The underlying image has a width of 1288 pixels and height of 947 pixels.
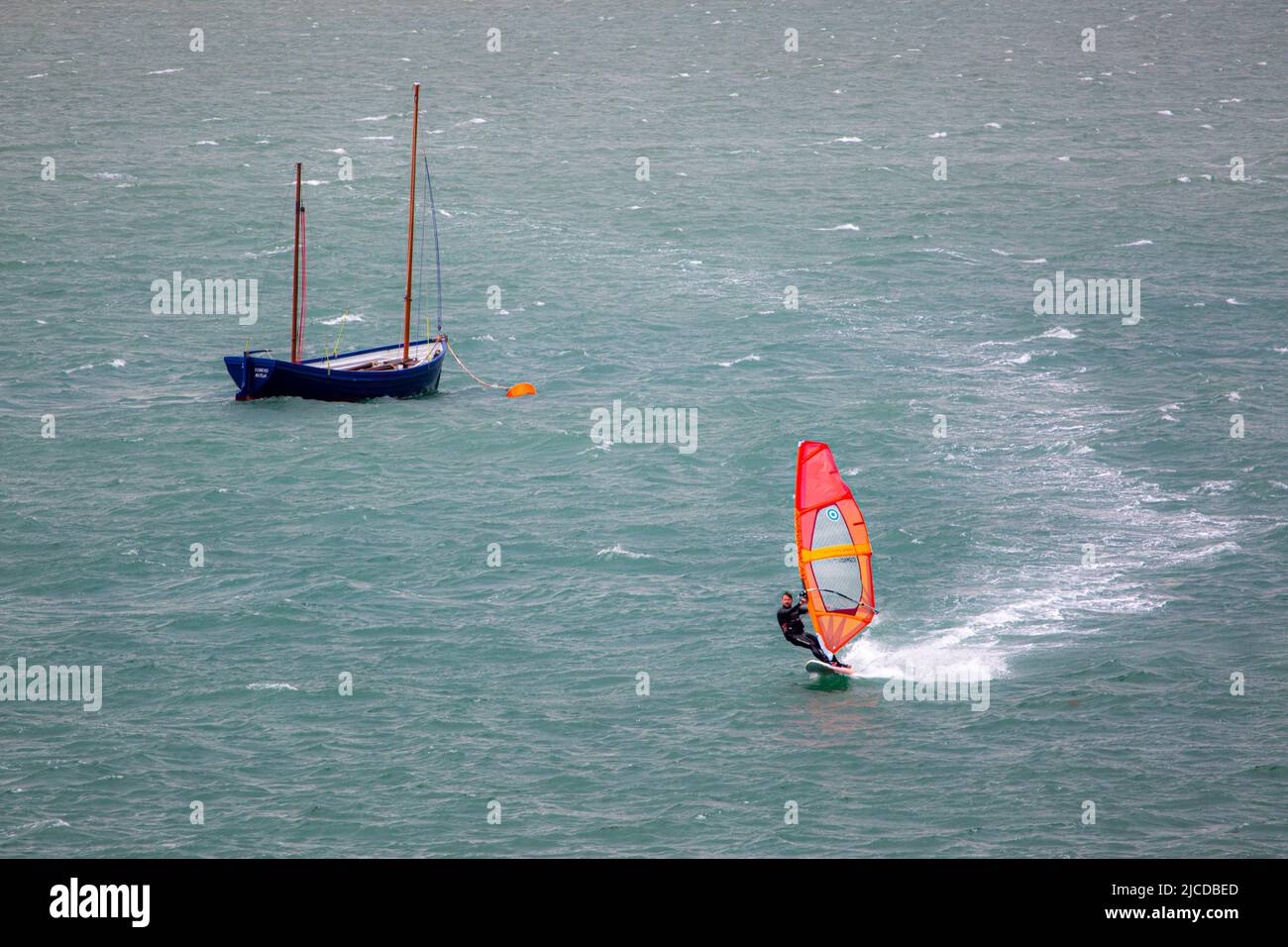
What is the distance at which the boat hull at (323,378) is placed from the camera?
76.4 metres

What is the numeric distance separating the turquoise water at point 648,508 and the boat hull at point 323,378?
893mm

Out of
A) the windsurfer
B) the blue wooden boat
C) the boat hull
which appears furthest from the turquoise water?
the windsurfer

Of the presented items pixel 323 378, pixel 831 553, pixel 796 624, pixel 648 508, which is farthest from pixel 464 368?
pixel 796 624

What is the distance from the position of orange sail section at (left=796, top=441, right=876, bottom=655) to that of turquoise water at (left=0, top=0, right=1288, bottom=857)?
8.13 feet

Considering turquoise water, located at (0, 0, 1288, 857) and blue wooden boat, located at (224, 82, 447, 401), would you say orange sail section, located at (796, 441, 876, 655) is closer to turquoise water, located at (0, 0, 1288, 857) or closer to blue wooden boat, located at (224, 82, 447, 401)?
turquoise water, located at (0, 0, 1288, 857)

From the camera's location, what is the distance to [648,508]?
66688mm

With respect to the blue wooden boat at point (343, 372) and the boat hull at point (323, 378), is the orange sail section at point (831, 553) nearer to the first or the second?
the blue wooden boat at point (343, 372)

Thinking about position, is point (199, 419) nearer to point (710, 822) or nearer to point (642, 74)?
point (710, 822)

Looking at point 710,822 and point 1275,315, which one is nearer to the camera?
point 710,822

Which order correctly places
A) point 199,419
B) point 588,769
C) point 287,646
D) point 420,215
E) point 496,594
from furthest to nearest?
point 420,215
point 199,419
point 496,594
point 287,646
point 588,769

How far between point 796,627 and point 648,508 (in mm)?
17917

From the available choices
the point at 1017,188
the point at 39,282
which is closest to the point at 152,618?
the point at 39,282

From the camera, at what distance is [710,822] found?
44.0 metres

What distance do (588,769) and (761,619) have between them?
11727 millimetres
